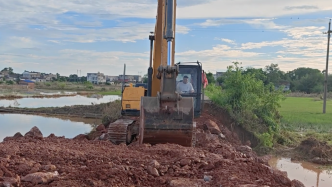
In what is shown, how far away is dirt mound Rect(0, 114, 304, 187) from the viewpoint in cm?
559

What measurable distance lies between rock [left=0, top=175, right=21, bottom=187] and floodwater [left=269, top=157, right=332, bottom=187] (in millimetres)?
7929

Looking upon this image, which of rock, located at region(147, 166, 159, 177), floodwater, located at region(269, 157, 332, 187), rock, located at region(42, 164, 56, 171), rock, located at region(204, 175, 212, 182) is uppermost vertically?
rock, located at region(42, 164, 56, 171)

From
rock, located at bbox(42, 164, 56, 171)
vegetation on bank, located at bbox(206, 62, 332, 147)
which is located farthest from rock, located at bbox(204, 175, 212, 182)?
vegetation on bank, located at bbox(206, 62, 332, 147)

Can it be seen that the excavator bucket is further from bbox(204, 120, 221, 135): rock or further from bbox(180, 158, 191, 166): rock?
bbox(204, 120, 221, 135): rock

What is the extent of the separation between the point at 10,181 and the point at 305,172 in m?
9.61

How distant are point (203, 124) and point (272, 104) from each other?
5678 millimetres

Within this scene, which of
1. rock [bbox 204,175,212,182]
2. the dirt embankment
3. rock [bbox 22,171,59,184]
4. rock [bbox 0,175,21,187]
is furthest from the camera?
the dirt embankment

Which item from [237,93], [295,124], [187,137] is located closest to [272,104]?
[237,93]

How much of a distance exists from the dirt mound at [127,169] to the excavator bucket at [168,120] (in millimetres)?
1265

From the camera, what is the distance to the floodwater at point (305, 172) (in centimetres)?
1104

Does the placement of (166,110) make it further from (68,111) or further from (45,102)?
(45,102)

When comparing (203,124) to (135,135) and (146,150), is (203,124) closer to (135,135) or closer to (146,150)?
(135,135)

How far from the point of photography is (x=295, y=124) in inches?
889

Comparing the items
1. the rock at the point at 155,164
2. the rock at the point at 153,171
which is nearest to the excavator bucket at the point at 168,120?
the rock at the point at 155,164
